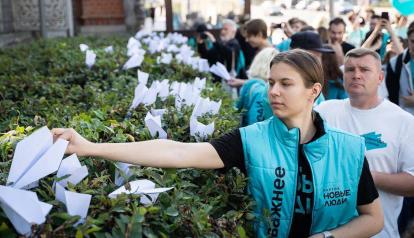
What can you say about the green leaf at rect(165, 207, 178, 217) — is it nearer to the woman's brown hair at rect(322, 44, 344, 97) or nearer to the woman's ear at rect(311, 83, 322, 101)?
the woman's ear at rect(311, 83, 322, 101)

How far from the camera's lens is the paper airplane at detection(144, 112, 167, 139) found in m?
2.94

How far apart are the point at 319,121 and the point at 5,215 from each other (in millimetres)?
1397

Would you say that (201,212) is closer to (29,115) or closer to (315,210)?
(315,210)

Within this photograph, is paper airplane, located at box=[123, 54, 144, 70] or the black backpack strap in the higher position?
paper airplane, located at box=[123, 54, 144, 70]

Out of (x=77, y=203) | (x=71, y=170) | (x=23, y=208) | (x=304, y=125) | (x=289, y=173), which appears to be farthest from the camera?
(x=304, y=125)

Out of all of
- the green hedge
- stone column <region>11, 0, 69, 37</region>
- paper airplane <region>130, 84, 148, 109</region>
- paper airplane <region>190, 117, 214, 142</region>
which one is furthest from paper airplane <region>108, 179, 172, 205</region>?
stone column <region>11, 0, 69, 37</region>

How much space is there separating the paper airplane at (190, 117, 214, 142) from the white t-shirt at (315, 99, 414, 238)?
2.87 feet

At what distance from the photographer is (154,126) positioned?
2982 mm

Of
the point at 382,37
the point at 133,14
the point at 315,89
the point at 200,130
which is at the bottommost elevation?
the point at 133,14

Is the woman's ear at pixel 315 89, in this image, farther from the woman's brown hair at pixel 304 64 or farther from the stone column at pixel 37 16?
the stone column at pixel 37 16

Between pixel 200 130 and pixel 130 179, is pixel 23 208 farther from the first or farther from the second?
pixel 200 130

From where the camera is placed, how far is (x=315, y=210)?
8.06ft

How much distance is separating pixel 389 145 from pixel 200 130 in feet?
3.57

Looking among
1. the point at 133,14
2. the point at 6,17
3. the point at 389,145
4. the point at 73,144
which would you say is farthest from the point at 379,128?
the point at 133,14
